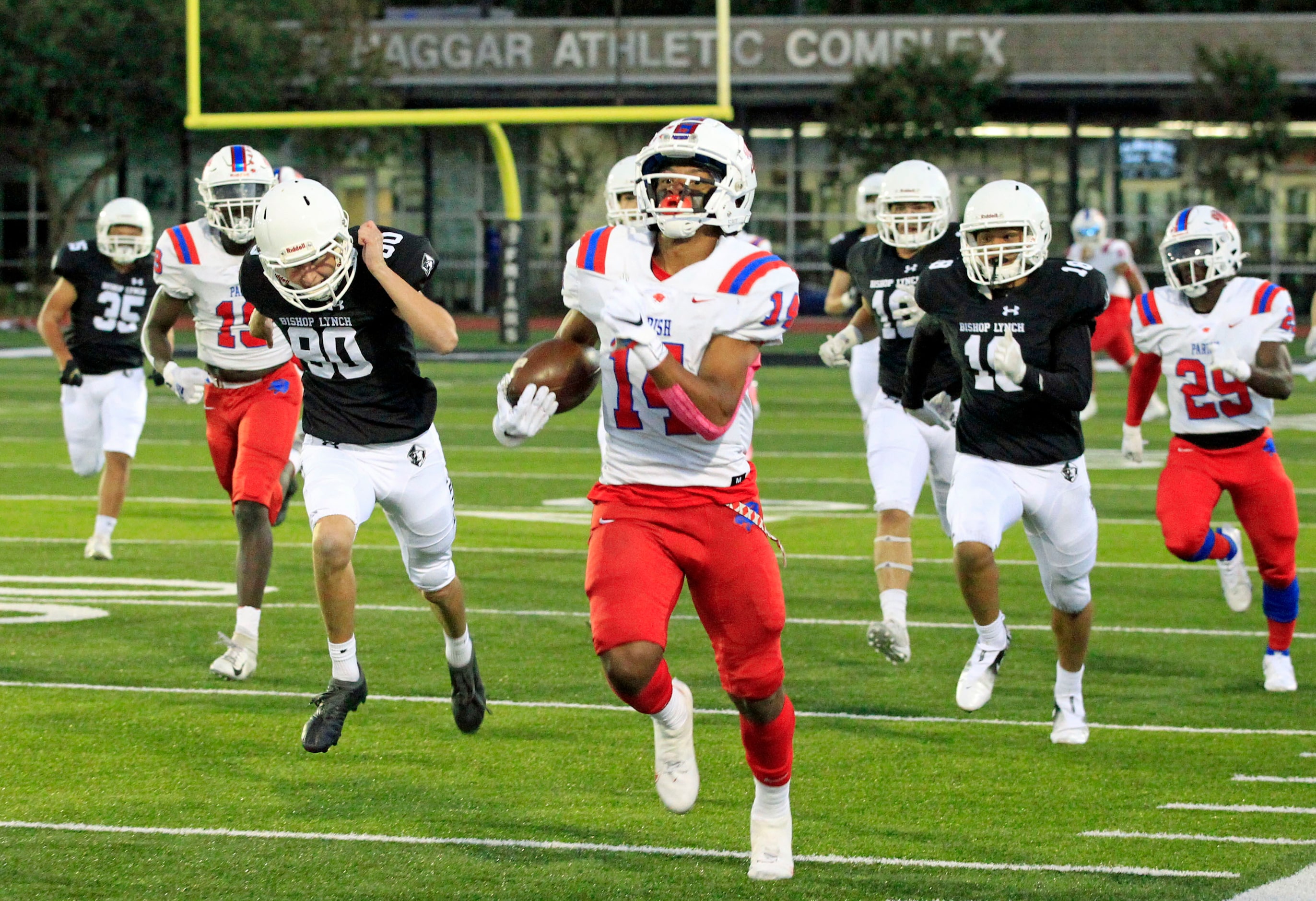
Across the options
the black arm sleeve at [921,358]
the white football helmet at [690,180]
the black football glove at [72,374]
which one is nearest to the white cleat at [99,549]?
the black football glove at [72,374]

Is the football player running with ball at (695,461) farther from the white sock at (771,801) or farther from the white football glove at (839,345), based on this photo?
the white football glove at (839,345)

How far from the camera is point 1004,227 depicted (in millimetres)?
5965

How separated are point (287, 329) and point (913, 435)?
2874 mm

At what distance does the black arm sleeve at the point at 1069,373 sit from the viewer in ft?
19.1

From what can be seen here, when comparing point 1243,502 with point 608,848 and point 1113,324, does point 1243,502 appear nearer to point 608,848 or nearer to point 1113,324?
point 608,848

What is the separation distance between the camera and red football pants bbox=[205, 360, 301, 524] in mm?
7070

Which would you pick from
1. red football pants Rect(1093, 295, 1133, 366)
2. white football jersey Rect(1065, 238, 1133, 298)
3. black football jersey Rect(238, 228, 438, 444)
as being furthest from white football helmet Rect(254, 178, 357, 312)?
white football jersey Rect(1065, 238, 1133, 298)

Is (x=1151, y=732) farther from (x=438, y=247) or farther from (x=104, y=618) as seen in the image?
(x=438, y=247)

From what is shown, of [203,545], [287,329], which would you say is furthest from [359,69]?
[287,329]

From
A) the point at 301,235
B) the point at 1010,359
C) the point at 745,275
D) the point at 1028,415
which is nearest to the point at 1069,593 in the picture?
the point at 1028,415

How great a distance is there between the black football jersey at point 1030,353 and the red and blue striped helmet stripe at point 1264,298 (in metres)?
1.37

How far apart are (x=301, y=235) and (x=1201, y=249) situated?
11.3 ft

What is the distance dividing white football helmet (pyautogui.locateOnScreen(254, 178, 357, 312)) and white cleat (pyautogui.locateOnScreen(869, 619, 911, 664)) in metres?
2.54

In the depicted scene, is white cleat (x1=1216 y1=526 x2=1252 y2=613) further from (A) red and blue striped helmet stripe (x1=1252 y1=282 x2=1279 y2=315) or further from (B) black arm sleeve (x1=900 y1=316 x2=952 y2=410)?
(B) black arm sleeve (x1=900 y1=316 x2=952 y2=410)
